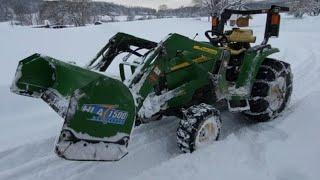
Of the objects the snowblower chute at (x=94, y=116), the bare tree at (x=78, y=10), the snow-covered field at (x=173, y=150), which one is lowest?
the bare tree at (x=78, y=10)

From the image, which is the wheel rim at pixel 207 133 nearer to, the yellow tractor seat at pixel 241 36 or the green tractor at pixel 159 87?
the green tractor at pixel 159 87

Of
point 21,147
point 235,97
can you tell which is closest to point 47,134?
point 21,147

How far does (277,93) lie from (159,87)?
2.12m

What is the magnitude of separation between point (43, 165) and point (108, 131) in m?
1.23

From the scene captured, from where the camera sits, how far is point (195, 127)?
468cm

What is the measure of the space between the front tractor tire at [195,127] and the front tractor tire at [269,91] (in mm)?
1158

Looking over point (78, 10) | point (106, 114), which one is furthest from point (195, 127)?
point (78, 10)

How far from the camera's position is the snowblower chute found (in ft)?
12.2

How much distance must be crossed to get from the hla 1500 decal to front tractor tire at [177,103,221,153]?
3.24ft

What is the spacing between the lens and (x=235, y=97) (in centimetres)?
566

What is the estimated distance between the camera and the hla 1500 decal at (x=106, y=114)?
381cm

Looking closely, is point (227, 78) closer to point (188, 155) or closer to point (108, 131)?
point (188, 155)

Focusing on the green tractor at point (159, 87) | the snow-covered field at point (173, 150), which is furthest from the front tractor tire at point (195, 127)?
the snow-covered field at point (173, 150)

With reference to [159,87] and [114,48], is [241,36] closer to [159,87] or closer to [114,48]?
[159,87]
